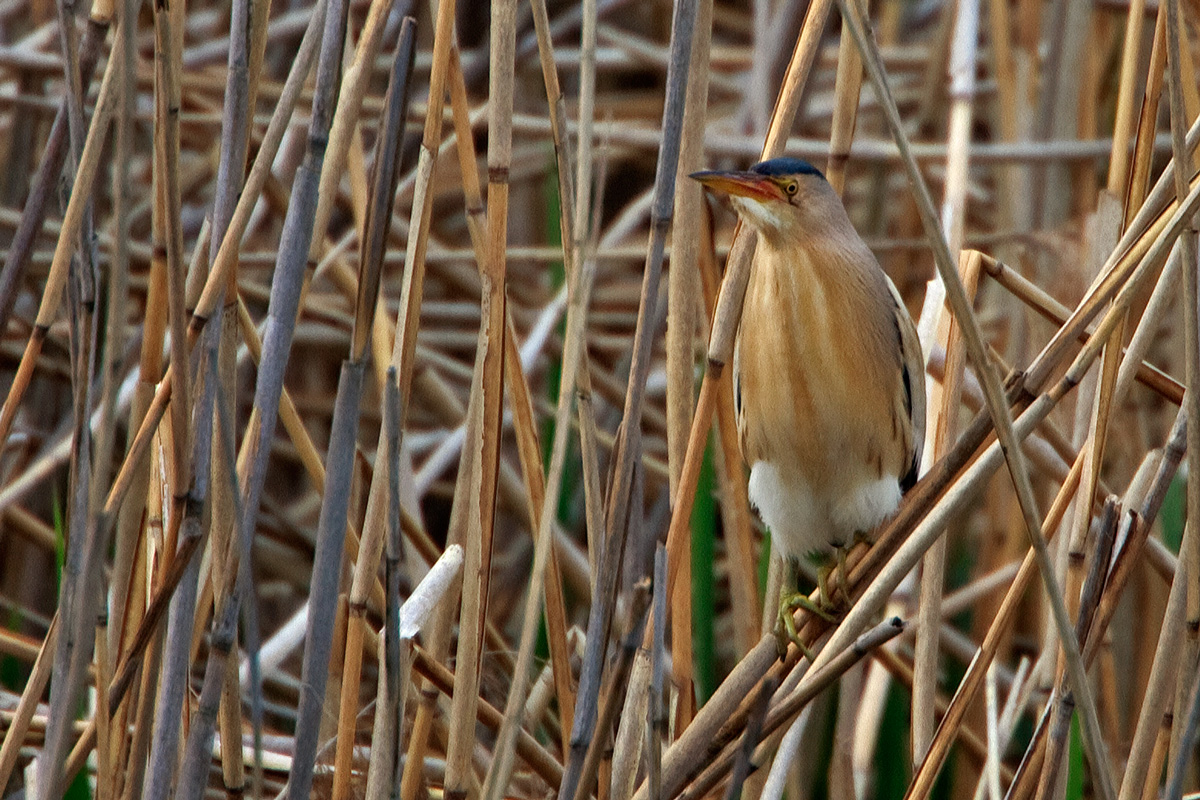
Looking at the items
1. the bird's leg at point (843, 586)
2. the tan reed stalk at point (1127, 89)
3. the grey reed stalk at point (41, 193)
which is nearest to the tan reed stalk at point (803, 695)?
the bird's leg at point (843, 586)

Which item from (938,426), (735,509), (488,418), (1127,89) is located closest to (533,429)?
(488,418)

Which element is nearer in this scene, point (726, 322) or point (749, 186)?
point (726, 322)

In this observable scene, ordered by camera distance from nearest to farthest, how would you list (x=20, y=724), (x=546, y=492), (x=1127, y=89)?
(x=546, y=492) → (x=20, y=724) → (x=1127, y=89)

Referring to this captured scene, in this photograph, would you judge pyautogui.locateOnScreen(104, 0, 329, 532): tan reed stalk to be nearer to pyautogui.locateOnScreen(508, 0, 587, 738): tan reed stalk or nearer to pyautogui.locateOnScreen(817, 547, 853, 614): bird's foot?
pyautogui.locateOnScreen(508, 0, 587, 738): tan reed stalk

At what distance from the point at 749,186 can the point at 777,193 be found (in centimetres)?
4

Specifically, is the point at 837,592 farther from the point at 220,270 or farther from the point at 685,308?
the point at 220,270

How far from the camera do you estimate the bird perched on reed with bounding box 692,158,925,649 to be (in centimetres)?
158

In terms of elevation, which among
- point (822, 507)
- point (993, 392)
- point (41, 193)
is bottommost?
→ point (822, 507)

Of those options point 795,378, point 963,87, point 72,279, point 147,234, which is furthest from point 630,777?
point 147,234

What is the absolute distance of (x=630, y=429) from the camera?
42.0 inches

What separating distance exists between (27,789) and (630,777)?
74 cm

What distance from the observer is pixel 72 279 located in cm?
119

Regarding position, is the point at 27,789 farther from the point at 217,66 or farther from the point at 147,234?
the point at 217,66

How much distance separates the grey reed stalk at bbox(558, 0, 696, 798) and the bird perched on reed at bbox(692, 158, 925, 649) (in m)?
A: 0.43
